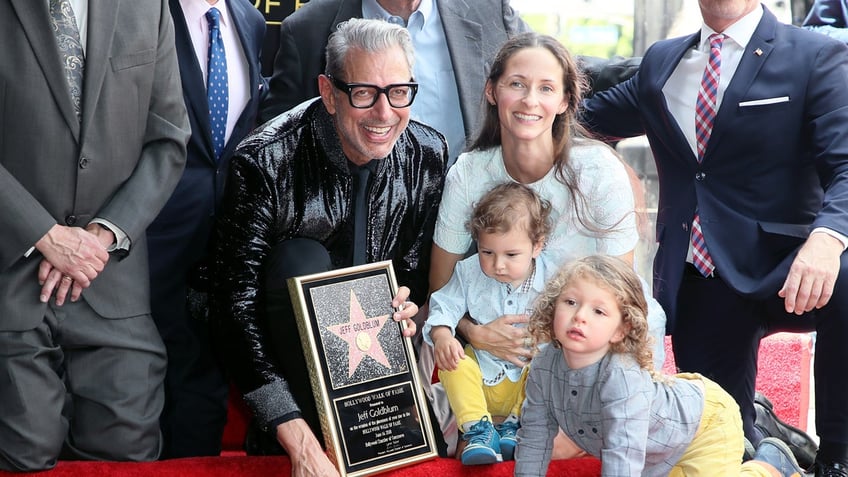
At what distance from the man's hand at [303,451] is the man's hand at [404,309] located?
1.11ft

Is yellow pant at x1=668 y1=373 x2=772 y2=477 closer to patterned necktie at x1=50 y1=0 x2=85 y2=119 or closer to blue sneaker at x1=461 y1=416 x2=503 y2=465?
blue sneaker at x1=461 y1=416 x2=503 y2=465

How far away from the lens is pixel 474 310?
255 cm

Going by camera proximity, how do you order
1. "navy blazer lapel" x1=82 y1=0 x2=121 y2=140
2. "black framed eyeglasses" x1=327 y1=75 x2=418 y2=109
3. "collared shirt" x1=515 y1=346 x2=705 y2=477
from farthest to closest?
1. "black framed eyeglasses" x1=327 y1=75 x2=418 y2=109
2. "navy blazer lapel" x1=82 y1=0 x2=121 y2=140
3. "collared shirt" x1=515 y1=346 x2=705 y2=477

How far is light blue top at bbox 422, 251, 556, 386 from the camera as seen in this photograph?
8.18 feet

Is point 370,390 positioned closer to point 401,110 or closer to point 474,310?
point 474,310

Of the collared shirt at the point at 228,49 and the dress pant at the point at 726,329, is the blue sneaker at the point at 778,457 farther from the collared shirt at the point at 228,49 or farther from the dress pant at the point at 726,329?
the collared shirt at the point at 228,49

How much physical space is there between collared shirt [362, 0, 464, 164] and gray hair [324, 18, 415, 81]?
1.89 feet

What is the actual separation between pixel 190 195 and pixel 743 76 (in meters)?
1.63

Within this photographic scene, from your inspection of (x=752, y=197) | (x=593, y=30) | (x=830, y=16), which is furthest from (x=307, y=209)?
(x=593, y=30)

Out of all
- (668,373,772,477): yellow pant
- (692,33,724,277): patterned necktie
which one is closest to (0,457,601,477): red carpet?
(668,373,772,477): yellow pant

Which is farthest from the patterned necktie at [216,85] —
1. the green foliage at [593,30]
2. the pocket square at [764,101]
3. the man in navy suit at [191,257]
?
the green foliage at [593,30]

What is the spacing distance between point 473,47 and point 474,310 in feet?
3.10

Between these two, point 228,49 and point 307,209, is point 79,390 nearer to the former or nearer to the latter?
point 307,209

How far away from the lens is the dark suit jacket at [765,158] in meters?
2.68
